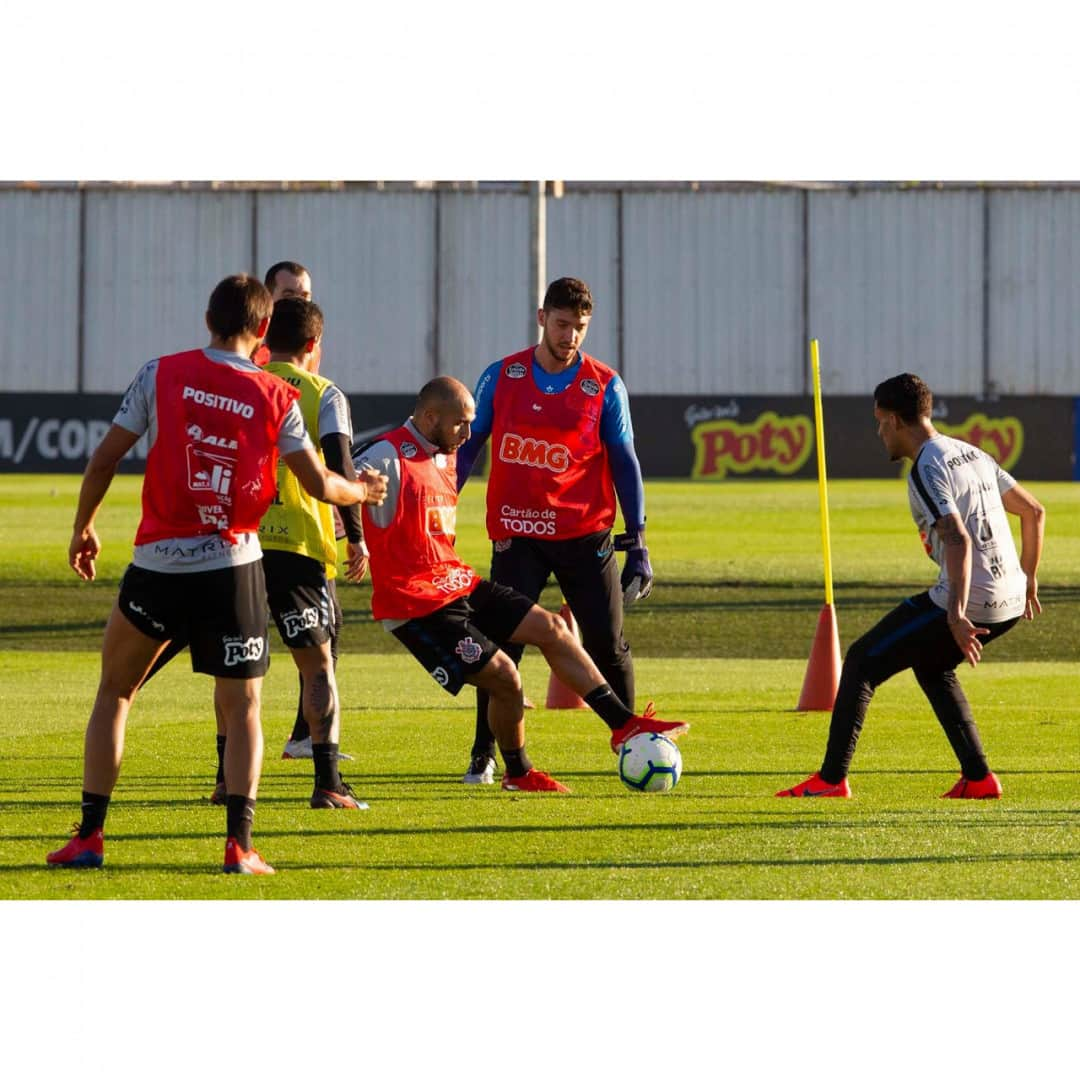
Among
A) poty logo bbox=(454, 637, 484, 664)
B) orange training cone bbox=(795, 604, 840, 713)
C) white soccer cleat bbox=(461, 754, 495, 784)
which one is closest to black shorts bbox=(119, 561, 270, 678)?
poty logo bbox=(454, 637, 484, 664)

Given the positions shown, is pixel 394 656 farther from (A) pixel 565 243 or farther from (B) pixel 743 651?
(A) pixel 565 243

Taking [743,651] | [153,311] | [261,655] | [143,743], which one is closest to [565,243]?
[153,311]

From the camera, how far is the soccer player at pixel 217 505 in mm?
6188

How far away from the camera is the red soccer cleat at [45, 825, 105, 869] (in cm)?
638

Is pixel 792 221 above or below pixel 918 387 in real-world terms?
above

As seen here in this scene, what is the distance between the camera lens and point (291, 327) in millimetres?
7949

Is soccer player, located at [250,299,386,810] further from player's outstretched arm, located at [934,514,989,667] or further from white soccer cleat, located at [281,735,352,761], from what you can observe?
player's outstretched arm, located at [934,514,989,667]

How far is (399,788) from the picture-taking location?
852 centimetres

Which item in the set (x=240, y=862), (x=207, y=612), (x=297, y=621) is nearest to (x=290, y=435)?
(x=207, y=612)

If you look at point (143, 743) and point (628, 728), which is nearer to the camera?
point (628, 728)

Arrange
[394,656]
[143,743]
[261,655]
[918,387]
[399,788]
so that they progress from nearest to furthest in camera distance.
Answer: [261,655] < [918,387] < [399,788] < [143,743] < [394,656]

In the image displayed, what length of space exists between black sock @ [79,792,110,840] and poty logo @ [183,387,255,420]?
135 cm

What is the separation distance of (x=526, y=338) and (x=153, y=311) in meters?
10.8

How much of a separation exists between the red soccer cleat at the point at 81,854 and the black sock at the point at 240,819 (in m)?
0.47
